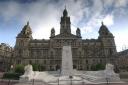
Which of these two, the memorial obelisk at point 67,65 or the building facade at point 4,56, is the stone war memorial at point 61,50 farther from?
the memorial obelisk at point 67,65

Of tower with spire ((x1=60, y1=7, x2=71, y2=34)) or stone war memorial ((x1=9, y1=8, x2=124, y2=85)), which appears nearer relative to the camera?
stone war memorial ((x1=9, y1=8, x2=124, y2=85))

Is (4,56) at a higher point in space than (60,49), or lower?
lower

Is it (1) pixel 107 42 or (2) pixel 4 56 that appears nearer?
(2) pixel 4 56

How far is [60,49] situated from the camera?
77938 millimetres

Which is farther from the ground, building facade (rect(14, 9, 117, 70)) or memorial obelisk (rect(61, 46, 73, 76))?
building facade (rect(14, 9, 117, 70))

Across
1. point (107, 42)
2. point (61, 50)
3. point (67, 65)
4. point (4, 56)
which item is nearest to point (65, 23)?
point (61, 50)

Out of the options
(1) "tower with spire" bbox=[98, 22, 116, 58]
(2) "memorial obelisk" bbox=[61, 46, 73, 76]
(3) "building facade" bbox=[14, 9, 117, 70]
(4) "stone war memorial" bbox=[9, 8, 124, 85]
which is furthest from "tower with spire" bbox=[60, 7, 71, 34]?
(2) "memorial obelisk" bbox=[61, 46, 73, 76]

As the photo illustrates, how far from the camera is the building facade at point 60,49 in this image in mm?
75875

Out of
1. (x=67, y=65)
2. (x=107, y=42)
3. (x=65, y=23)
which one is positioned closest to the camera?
(x=67, y=65)

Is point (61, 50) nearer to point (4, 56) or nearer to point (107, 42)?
point (107, 42)

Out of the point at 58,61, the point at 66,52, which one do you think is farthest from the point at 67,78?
the point at 58,61

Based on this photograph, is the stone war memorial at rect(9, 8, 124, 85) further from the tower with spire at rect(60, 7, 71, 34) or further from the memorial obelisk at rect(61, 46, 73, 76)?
the memorial obelisk at rect(61, 46, 73, 76)

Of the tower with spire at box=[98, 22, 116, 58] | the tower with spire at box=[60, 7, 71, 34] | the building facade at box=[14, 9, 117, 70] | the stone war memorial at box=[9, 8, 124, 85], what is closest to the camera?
the stone war memorial at box=[9, 8, 124, 85]

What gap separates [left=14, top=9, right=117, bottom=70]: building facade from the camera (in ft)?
249
